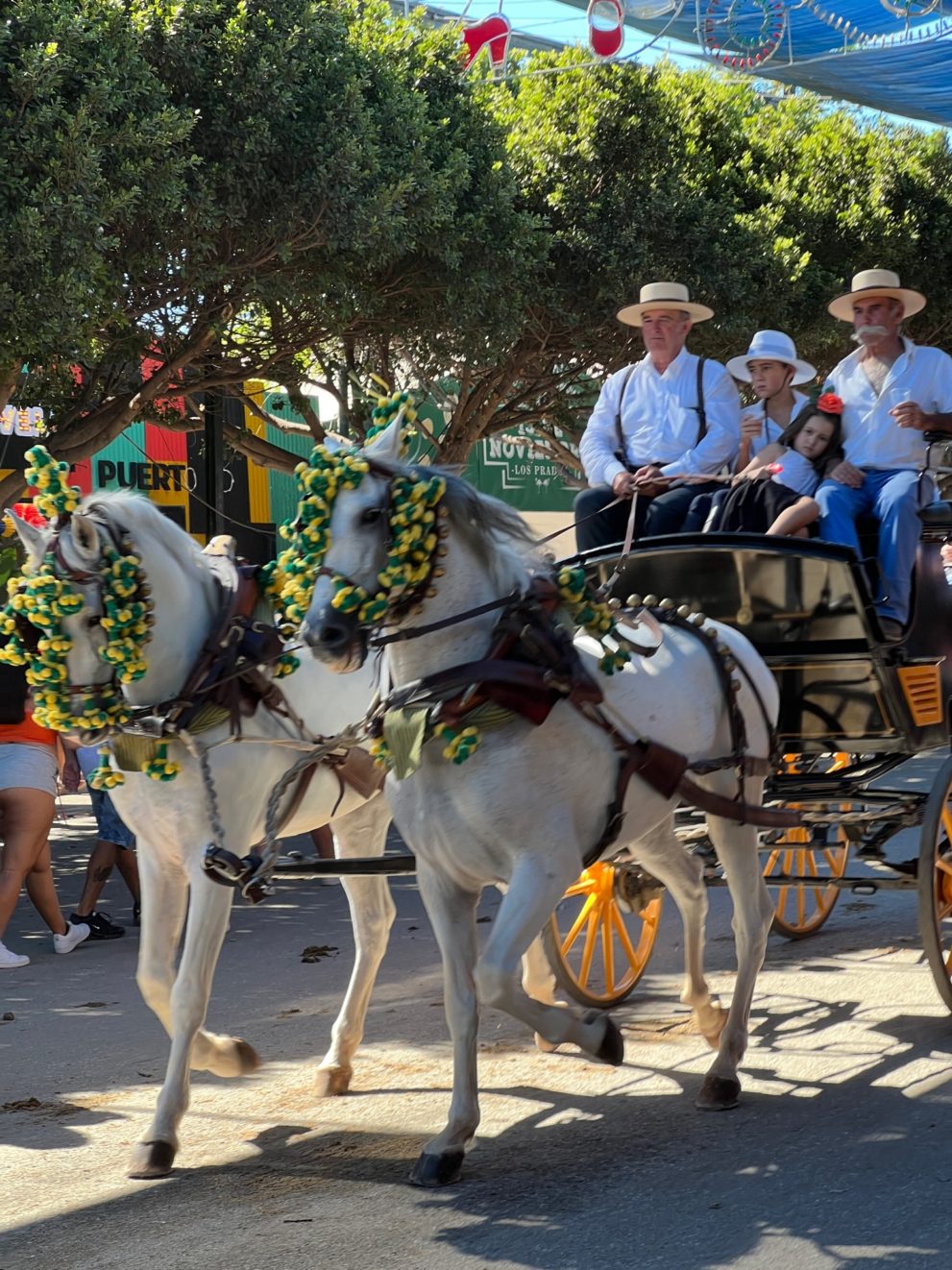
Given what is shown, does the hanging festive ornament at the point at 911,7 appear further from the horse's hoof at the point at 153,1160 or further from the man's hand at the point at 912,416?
the horse's hoof at the point at 153,1160

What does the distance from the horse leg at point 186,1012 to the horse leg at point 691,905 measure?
5.95 ft

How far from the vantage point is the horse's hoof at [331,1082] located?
5.62 meters

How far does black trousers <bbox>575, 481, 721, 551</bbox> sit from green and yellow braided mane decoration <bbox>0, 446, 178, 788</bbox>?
96.4 inches

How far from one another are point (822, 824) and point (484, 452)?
77.8ft

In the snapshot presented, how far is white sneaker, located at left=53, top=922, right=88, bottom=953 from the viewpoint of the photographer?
874 centimetres

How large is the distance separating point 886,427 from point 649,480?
1146 millimetres

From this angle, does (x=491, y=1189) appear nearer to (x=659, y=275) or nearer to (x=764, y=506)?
(x=764, y=506)

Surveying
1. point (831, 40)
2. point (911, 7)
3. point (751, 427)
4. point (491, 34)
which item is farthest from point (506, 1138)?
point (831, 40)

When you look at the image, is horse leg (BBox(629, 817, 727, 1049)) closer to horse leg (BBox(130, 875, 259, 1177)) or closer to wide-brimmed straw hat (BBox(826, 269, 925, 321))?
horse leg (BBox(130, 875, 259, 1177))

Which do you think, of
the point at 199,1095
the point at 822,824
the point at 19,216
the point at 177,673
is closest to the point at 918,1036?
the point at 822,824

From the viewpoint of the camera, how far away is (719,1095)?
17.0ft

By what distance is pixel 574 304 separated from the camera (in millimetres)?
16844

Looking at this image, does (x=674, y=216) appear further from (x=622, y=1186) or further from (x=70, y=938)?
(x=622, y=1186)

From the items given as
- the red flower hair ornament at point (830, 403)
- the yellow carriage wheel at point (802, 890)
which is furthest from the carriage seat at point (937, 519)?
the yellow carriage wheel at point (802, 890)
